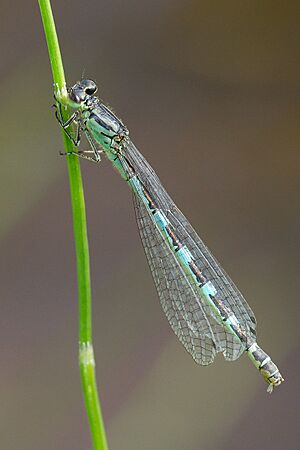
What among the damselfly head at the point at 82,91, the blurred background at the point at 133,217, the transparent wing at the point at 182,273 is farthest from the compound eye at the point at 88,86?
the blurred background at the point at 133,217

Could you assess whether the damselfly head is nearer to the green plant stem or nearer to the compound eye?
the compound eye

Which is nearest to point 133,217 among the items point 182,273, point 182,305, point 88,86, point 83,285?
point 182,273

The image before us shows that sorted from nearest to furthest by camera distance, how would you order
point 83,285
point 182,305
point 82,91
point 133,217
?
point 83,285 → point 82,91 → point 182,305 → point 133,217

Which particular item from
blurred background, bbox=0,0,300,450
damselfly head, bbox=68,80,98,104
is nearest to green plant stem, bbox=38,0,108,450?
damselfly head, bbox=68,80,98,104

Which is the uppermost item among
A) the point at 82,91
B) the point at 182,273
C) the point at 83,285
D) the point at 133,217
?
the point at 133,217

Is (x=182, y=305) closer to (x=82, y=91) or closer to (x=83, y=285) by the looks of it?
(x=82, y=91)

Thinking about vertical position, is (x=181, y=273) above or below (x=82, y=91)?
below
